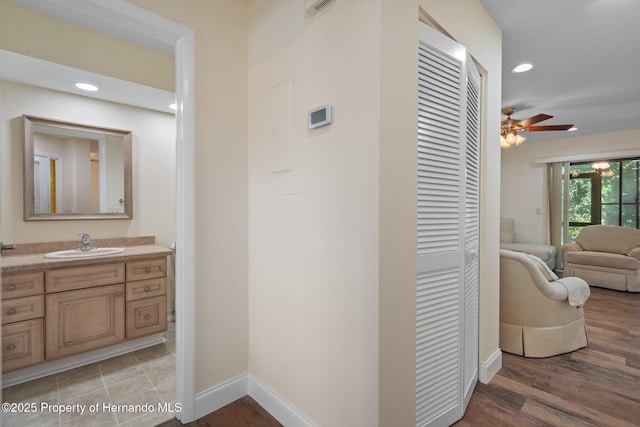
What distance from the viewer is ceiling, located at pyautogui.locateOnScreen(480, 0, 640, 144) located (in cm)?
203

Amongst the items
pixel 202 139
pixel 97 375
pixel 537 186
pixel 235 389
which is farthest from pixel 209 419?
pixel 537 186

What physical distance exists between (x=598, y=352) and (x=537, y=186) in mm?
4249

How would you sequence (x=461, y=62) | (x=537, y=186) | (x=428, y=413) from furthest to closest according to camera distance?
(x=537, y=186) → (x=461, y=62) → (x=428, y=413)

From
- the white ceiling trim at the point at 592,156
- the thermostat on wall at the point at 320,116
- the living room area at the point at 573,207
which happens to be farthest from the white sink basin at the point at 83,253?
the white ceiling trim at the point at 592,156

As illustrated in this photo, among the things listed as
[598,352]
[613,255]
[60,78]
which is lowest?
[598,352]

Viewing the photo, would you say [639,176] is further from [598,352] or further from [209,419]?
[209,419]

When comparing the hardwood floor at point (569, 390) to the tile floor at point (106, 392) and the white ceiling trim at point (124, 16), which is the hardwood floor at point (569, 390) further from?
the white ceiling trim at point (124, 16)

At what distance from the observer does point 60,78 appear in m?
2.29

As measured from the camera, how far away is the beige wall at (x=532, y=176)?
5387mm

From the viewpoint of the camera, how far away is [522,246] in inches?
220

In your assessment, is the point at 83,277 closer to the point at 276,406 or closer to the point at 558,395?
the point at 276,406

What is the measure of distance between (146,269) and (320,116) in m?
2.18

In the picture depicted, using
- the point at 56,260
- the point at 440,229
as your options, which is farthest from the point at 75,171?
the point at 440,229

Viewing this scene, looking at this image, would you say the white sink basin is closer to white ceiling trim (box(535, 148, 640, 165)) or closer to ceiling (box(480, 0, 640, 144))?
ceiling (box(480, 0, 640, 144))
